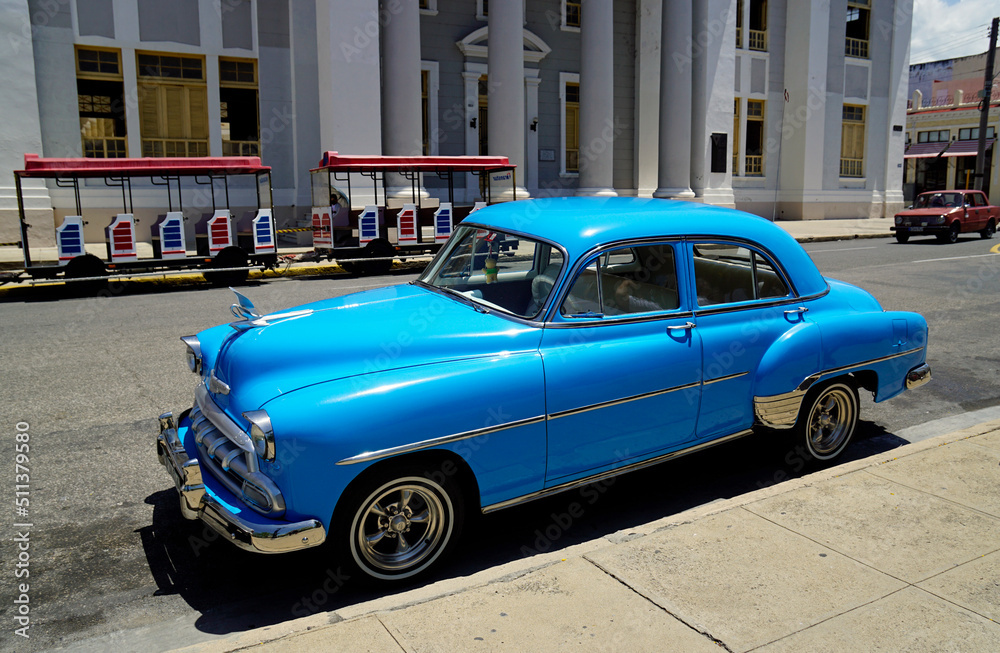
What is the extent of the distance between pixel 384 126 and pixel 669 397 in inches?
749

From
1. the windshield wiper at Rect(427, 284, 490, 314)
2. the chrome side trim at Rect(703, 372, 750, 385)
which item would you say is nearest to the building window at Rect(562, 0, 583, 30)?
the windshield wiper at Rect(427, 284, 490, 314)

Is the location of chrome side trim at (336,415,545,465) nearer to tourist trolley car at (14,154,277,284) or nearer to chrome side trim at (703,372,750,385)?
chrome side trim at (703,372,750,385)

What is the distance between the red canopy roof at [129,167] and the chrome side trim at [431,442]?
38.6ft

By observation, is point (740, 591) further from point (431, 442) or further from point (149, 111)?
point (149, 111)

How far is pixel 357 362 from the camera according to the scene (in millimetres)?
3400

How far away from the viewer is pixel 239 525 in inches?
119

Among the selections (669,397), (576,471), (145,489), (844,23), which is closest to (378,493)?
(576,471)

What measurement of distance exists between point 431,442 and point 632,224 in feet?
5.61

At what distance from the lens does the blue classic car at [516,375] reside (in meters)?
3.13

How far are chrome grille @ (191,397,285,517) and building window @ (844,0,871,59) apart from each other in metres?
35.4

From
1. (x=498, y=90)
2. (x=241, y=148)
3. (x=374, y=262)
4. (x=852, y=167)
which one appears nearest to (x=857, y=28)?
(x=852, y=167)

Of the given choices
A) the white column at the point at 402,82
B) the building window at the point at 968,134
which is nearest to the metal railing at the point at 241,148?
the white column at the point at 402,82

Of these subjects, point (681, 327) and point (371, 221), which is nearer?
point (681, 327)

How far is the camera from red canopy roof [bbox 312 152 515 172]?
15.4m
